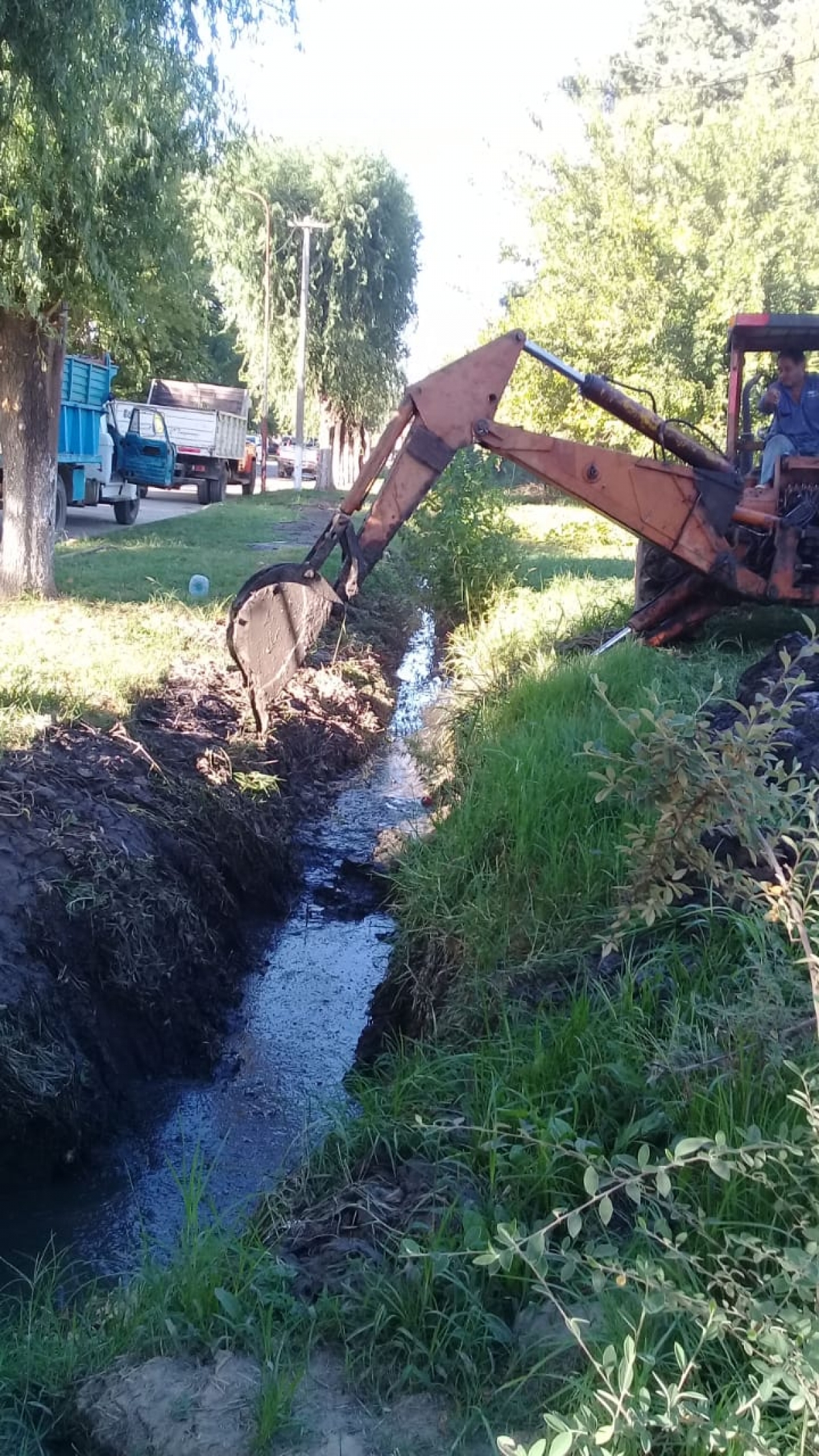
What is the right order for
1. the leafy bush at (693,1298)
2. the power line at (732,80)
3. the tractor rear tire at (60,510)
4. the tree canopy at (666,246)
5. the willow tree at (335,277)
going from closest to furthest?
the leafy bush at (693,1298)
the tractor rear tire at (60,510)
the tree canopy at (666,246)
the power line at (732,80)
the willow tree at (335,277)

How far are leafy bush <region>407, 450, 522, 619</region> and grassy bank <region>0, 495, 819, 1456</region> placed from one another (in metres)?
8.11

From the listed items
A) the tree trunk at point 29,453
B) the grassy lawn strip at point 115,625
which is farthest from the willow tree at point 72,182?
the grassy lawn strip at point 115,625

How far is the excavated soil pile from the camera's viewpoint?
14.7 ft

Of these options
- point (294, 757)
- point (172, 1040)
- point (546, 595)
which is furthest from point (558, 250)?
point (172, 1040)

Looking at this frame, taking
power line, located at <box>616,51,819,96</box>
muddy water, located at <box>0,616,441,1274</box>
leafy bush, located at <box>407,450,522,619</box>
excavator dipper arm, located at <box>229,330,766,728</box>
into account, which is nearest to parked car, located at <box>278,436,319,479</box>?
power line, located at <box>616,51,819,96</box>

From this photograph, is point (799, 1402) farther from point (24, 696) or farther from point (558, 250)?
point (558, 250)

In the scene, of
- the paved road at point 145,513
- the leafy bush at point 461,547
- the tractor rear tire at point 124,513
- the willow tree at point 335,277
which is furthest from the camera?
the willow tree at point 335,277

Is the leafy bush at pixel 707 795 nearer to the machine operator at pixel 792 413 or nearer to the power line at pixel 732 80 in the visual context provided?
the machine operator at pixel 792 413

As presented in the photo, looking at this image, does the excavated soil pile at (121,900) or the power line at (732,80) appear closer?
the excavated soil pile at (121,900)

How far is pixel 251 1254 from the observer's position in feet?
10.6

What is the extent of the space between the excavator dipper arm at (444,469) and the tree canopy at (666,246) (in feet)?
43.5

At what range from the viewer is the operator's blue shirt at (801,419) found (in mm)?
8445

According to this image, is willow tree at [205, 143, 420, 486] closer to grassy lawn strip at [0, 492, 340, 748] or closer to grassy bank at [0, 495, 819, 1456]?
grassy lawn strip at [0, 492, 340, 748]

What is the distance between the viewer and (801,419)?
845 cm
